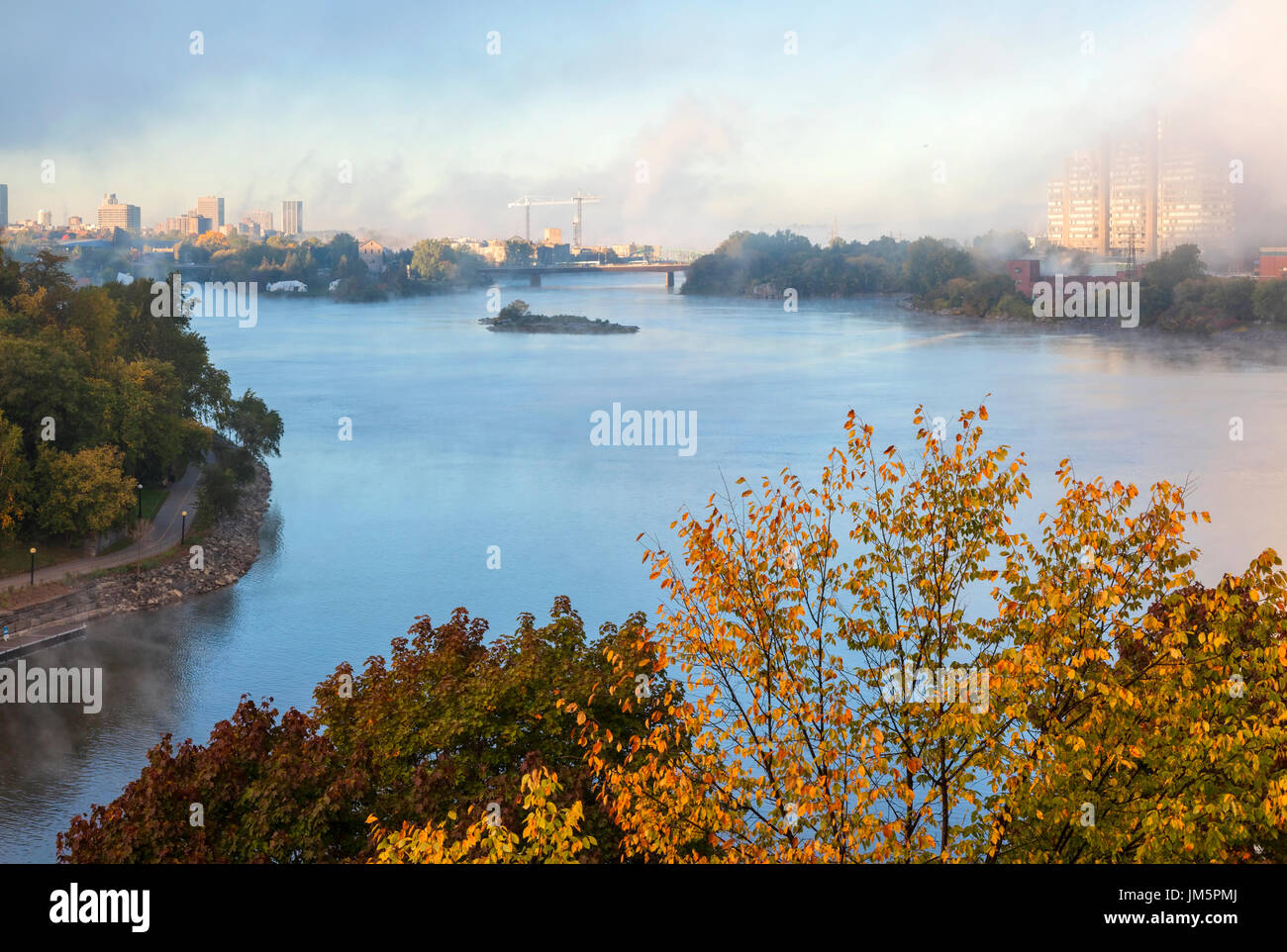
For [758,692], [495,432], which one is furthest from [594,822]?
[495,432]

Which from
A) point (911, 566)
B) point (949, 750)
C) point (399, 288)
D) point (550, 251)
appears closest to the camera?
point (949, 750)

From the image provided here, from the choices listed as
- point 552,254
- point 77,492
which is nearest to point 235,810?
point 77,492

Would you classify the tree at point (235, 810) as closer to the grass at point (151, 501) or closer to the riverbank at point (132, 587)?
the riverbank at point (132, 587)

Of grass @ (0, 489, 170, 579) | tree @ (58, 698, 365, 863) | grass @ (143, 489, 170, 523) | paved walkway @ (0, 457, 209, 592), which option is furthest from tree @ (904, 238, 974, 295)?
tree @ (58, 698, 365, 863)

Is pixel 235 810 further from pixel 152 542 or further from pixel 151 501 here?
pixel 151 501

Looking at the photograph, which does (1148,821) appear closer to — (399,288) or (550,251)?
(399,288)

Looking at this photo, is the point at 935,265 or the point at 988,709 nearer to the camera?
the point at 988,709

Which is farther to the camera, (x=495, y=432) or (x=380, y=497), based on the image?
(x=495, y=432)

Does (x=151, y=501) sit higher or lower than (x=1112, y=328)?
lower
